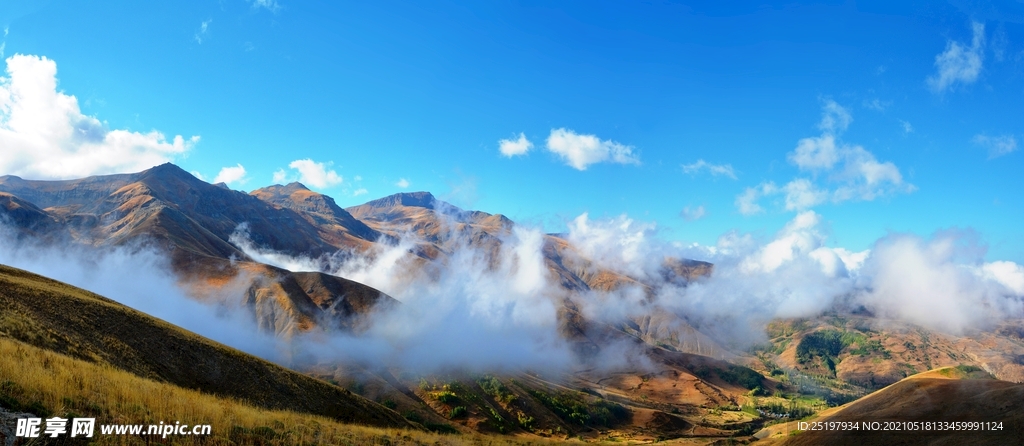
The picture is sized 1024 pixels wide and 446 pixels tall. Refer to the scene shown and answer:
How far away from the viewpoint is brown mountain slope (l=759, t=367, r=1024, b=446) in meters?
26.9

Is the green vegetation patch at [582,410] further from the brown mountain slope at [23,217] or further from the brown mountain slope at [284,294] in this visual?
the brown mountain slope at [23,217]

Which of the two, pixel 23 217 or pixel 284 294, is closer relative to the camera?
pixel 284 294

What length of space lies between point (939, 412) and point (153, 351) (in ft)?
182

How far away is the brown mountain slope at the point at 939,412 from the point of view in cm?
2694

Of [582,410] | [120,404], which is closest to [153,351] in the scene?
[120,404]

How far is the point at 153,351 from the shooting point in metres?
36.0

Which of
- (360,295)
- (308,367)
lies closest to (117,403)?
(308,367)

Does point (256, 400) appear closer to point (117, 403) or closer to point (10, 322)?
point (10, 322)

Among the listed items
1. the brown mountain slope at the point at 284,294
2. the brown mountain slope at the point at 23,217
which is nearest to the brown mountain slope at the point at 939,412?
the brown mountain slope at the point at 284,294

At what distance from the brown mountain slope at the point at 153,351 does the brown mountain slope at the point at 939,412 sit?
123 ft

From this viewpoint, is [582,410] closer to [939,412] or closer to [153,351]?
[939,412]

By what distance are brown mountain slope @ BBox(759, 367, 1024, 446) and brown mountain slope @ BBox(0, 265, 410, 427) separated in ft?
123

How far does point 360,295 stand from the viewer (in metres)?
144

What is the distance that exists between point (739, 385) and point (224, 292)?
184 m
